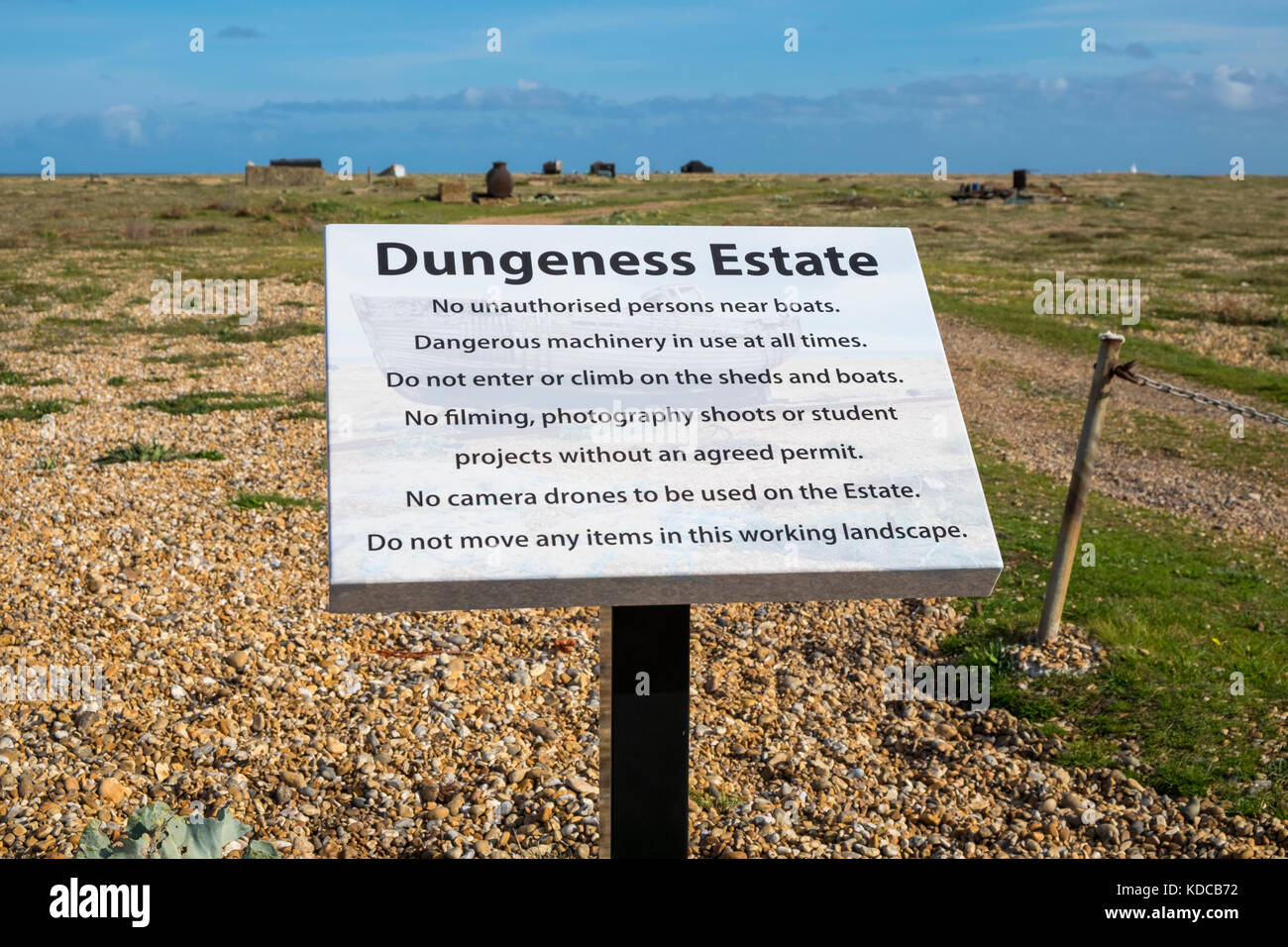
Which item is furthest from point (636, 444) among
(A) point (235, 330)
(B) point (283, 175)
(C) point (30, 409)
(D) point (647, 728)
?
(B) point (283, 175)

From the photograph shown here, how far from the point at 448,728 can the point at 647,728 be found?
1991mm

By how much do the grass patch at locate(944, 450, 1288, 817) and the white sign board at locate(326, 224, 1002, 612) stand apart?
2470mm

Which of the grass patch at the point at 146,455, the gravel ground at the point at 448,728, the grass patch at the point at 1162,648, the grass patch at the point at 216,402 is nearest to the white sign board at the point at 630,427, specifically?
the gravel ground at the point at 448,728

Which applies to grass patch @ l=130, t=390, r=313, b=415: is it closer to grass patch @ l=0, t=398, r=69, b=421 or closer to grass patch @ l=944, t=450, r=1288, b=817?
grass patch @ l=0, t=398, r=69, b=421

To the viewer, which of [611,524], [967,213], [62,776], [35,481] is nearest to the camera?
[611,524]

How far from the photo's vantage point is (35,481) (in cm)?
888

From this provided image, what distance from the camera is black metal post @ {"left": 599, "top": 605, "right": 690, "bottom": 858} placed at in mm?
3680

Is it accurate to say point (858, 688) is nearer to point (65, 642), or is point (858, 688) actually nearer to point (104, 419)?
point (65, 642)

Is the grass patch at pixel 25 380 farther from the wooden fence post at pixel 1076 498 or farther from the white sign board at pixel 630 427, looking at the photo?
the wooden fence post at pixel 1076 498

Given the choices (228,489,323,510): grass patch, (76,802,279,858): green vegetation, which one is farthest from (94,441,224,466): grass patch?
(76,802,279,858): green vegetation

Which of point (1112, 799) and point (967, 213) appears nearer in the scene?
point (1112, 799)

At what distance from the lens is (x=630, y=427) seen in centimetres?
360

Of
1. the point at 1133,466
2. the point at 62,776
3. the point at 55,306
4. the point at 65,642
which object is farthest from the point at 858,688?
the point at 55,306
